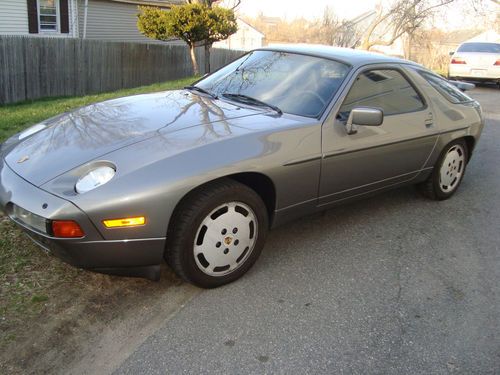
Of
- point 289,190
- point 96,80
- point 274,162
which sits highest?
point 274,162

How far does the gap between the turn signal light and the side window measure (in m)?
2.11

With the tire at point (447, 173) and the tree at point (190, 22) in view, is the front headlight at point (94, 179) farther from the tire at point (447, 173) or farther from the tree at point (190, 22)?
the tree at point (190, 22)

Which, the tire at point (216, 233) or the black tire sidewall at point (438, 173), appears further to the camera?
the black tire sidewall at point (438, 173)

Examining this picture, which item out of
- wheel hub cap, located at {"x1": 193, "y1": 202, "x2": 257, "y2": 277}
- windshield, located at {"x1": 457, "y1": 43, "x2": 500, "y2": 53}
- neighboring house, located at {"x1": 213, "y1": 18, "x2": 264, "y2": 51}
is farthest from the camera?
neighboring house, located at {"x1": 213, "y1": 18, "x2": 264, "y2": 51}

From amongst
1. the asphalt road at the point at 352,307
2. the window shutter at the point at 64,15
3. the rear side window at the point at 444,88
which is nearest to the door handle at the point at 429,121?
the rear side window at the point at 444,88

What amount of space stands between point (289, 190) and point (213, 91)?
132 cm

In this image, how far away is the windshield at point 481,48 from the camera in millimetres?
16703

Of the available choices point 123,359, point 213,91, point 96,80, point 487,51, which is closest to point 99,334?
point 123,359

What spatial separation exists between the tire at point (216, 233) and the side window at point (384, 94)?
114cm

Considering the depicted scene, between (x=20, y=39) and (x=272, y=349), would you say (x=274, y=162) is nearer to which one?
(x=272, y=349)

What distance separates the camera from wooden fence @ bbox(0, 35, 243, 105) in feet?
41.7

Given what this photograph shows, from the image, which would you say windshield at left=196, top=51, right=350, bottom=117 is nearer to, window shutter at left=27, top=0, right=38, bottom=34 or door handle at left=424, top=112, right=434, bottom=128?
door handle at left=424, top=112, right=434, bottom=128

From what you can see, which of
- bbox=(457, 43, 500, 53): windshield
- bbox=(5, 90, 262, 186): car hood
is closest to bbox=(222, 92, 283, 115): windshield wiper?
bbox=(5, 90, 262, 186): car hood

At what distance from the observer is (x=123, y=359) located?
257 cm
